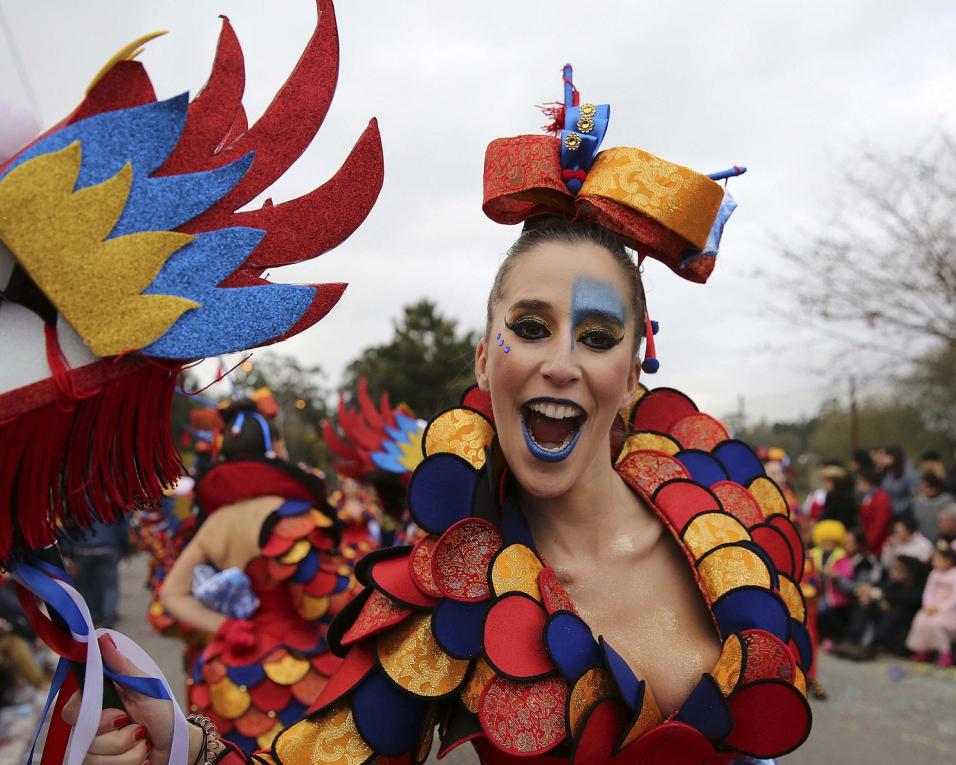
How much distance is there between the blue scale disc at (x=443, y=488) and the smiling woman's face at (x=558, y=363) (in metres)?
0.10

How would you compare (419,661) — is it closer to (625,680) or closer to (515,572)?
(515,572)

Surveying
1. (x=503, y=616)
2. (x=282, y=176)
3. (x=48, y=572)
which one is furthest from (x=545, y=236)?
(x=48, y=572)

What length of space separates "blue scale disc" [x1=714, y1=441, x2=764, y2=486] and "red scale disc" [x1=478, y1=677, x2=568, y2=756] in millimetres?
840

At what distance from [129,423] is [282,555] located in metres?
2.48

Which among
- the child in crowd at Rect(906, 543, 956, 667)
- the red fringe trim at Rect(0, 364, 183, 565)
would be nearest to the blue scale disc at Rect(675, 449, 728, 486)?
the red fringe trim at Rect(0, 364, 183, 565)

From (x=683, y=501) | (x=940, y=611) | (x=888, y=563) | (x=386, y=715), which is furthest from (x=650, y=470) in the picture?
(x=888, y=563)

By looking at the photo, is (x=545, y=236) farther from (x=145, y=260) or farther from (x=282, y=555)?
(x=282, y=555)

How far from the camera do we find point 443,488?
5.45 ft

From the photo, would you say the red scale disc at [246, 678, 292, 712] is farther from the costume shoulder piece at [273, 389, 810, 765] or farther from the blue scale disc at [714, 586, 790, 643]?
the blue scale disc at [714, 586, 790, 643]

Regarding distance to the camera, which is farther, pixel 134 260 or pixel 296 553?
pixel 296 553

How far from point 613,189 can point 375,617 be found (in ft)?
3.13

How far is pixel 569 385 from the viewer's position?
158 centimetres

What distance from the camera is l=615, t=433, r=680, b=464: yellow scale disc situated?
2.04 metres

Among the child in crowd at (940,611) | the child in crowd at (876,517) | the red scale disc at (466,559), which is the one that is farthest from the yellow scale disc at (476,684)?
the child in crowd at (876,517)
